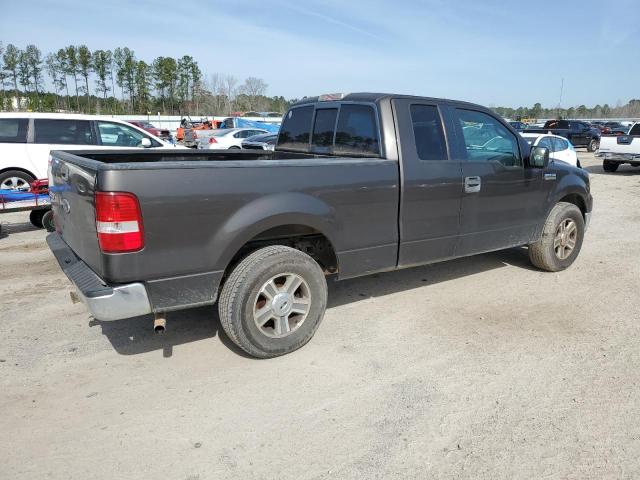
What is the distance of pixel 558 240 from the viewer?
5645mm

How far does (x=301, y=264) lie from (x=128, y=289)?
3.95 ft

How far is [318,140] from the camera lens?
15.7 ft

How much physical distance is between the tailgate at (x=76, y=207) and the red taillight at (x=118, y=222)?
10 centimetres

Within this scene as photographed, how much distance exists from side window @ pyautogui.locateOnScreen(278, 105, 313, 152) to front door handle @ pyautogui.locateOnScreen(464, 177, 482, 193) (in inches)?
62.5

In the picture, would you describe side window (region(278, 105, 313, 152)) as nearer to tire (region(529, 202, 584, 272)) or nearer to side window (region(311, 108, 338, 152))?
side window (region(311, 108, 338, 152))

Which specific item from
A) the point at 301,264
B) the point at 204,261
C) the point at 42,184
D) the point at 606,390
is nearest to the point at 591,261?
the point at 606,390

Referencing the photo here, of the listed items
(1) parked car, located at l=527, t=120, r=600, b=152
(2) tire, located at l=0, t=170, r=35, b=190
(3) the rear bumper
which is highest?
(1) parked car, located at l=527, t=120, r=600, b=152

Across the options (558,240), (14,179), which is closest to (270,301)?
(558,240)

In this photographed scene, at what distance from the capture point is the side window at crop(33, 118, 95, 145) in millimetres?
8773

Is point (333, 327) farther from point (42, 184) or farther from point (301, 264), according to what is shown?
point (42, 184)

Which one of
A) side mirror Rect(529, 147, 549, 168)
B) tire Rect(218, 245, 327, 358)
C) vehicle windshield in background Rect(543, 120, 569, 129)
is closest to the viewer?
tire Rect(218, 245, 327, 358)

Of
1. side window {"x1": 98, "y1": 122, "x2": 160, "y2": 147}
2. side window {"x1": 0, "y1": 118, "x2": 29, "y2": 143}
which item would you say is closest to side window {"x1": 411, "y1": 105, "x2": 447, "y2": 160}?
side window {"x1": 98, "y1": 122, "x2": 160, "y2": 147}

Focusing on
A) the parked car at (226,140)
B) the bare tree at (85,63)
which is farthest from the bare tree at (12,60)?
the parked car at (226,140)

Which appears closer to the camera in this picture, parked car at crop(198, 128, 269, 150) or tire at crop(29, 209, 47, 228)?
tire at crop(29, 209, 47, 228)
